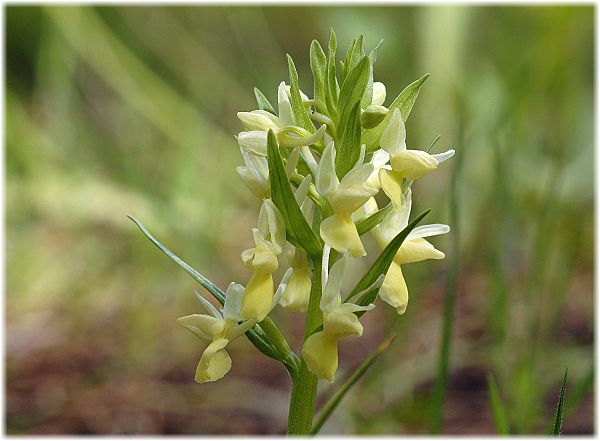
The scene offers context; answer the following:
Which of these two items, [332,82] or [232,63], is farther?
[232,63]

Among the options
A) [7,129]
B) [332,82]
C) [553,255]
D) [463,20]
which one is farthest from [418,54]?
[332,82]

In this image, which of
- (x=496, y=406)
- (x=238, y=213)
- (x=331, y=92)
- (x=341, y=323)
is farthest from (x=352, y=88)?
(x=238, y=213)

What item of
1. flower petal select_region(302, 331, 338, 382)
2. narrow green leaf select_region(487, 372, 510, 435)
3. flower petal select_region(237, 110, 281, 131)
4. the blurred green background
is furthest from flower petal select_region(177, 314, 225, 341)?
the blurred green background

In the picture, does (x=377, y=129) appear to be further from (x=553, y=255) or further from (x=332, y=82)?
(x=553, y=255)

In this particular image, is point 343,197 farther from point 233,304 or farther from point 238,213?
point 238,213

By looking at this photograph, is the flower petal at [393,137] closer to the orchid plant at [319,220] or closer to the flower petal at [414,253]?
the orchid plant at [319,220]

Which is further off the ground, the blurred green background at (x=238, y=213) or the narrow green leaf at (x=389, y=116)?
the narrow green leaf at (x=389, y=116)

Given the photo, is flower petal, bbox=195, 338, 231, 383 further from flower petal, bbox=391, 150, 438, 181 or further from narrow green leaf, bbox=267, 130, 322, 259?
flower petal, bbox=391, 150, 438, 181

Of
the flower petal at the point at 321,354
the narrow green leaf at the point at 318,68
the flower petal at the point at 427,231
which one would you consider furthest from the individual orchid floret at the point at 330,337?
the narrow green leaf at the point at 318,68
